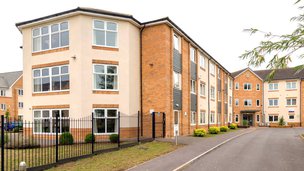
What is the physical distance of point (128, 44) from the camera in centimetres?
2178

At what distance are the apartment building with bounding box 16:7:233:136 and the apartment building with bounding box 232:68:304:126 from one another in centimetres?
3787

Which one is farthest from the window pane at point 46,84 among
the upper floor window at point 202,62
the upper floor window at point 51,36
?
the upper floor window at point 202,62

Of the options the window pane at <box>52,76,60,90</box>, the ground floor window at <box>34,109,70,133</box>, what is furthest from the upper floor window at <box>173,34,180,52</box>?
the ground floor window at <box>34,109,70,133</box>

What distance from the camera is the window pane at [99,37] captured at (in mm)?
21094

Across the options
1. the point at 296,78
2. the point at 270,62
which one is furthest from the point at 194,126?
the point at 296,78

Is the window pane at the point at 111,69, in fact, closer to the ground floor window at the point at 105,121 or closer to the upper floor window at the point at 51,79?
the ground floor window at the point at 105,121

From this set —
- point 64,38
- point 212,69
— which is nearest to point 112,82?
point 64,38

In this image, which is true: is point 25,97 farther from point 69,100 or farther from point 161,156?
point 161,156

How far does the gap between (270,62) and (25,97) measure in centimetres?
2064

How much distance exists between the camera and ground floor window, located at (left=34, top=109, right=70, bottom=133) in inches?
803

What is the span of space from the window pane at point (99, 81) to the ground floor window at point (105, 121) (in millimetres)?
1792

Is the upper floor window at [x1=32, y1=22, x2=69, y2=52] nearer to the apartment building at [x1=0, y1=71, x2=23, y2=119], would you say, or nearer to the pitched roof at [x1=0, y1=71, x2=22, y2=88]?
the apartment building at [x1=0, y1=71, x2=23, y2=119]

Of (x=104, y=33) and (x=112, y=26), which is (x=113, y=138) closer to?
(x=104, y=33)

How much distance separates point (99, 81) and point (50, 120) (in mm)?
4474
